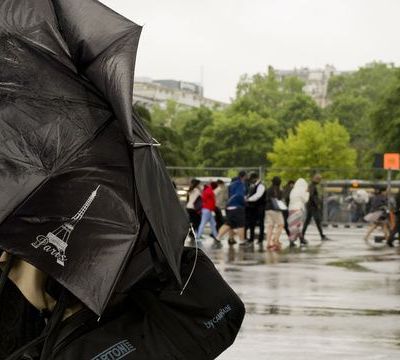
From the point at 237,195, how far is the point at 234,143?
7362 cm

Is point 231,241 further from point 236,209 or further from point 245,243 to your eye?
point 236,209

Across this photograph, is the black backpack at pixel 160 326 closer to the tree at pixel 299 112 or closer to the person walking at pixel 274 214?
the person walking at pixel 274 214

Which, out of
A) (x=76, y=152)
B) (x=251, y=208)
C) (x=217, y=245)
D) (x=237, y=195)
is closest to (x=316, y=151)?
(x=251, y=208)

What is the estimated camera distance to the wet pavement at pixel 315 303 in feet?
30.9

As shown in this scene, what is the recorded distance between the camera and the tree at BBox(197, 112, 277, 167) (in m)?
97.1

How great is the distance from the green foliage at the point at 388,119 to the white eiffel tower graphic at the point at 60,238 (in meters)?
65.3

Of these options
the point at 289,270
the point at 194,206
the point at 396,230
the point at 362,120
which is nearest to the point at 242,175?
A: the point at 194,206

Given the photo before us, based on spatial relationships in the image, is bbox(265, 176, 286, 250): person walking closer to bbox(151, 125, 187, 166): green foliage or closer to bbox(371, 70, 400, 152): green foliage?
bbox(151, 125, 187, 166): green foliage

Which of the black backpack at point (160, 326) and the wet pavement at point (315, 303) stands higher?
the black backpack at point (160, 326)

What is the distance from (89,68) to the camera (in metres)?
4.40

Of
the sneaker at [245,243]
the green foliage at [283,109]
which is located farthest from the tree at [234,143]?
the sneaker at [245,243]

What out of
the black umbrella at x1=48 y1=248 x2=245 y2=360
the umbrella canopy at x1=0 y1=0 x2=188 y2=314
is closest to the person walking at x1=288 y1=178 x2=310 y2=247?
the black umbrella at x1=48 y1=248 x2=245 y2=360

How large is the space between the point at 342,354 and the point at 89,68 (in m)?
5.24

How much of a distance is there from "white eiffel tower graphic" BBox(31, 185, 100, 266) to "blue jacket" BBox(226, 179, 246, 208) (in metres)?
20.4
